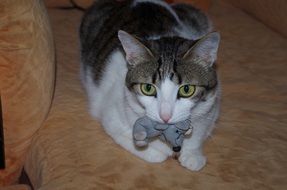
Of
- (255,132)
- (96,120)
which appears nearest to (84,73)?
(96,120)

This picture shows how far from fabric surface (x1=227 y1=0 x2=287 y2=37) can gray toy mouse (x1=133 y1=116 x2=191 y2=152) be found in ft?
2.48

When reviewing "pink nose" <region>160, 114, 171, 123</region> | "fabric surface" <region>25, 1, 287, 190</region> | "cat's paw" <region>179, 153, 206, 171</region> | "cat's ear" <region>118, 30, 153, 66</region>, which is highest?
"cat's ear" <region>118, 30, 153, 66</region>

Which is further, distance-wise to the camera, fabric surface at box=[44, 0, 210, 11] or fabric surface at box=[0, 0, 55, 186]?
fabric surface at box=[44, 0, 210, 11]

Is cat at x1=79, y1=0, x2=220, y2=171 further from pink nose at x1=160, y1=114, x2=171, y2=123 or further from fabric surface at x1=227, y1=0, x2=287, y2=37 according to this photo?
fabric surface at x1=227, y1=0, x2=287, y2=37

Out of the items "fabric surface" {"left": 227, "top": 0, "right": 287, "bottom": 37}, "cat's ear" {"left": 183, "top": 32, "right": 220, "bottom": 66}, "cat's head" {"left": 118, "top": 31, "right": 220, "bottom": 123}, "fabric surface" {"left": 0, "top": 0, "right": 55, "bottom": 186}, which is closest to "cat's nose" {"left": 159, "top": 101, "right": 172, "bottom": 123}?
"cat's head" {"left": 118, "top": 31, "right": 220, "bottom": 123}

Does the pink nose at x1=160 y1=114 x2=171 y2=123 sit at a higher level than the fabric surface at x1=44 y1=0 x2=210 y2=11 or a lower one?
higher

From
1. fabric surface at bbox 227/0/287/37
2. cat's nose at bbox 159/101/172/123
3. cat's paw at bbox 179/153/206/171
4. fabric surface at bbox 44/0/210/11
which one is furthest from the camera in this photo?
fabric surface at bbox 44/0/210/11

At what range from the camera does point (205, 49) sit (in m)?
1.21

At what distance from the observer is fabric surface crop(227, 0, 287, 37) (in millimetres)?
1800

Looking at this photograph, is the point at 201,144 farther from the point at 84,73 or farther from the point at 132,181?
the point at 84,73

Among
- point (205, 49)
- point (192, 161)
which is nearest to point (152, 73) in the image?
point (205, 49)

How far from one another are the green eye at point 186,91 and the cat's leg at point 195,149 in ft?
0.47

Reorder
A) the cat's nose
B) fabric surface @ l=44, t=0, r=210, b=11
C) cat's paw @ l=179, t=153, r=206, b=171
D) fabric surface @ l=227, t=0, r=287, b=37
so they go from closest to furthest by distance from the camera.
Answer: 1. the cat's nose
2. cat's paw @ l=179, t=153, r=206, b=171
3. fabric surface @ l=227, t=0, r=287, b=37
4. fabric surface @ l=44, t=0, r=210, b=11

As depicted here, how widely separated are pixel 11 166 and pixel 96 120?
0.92ft
